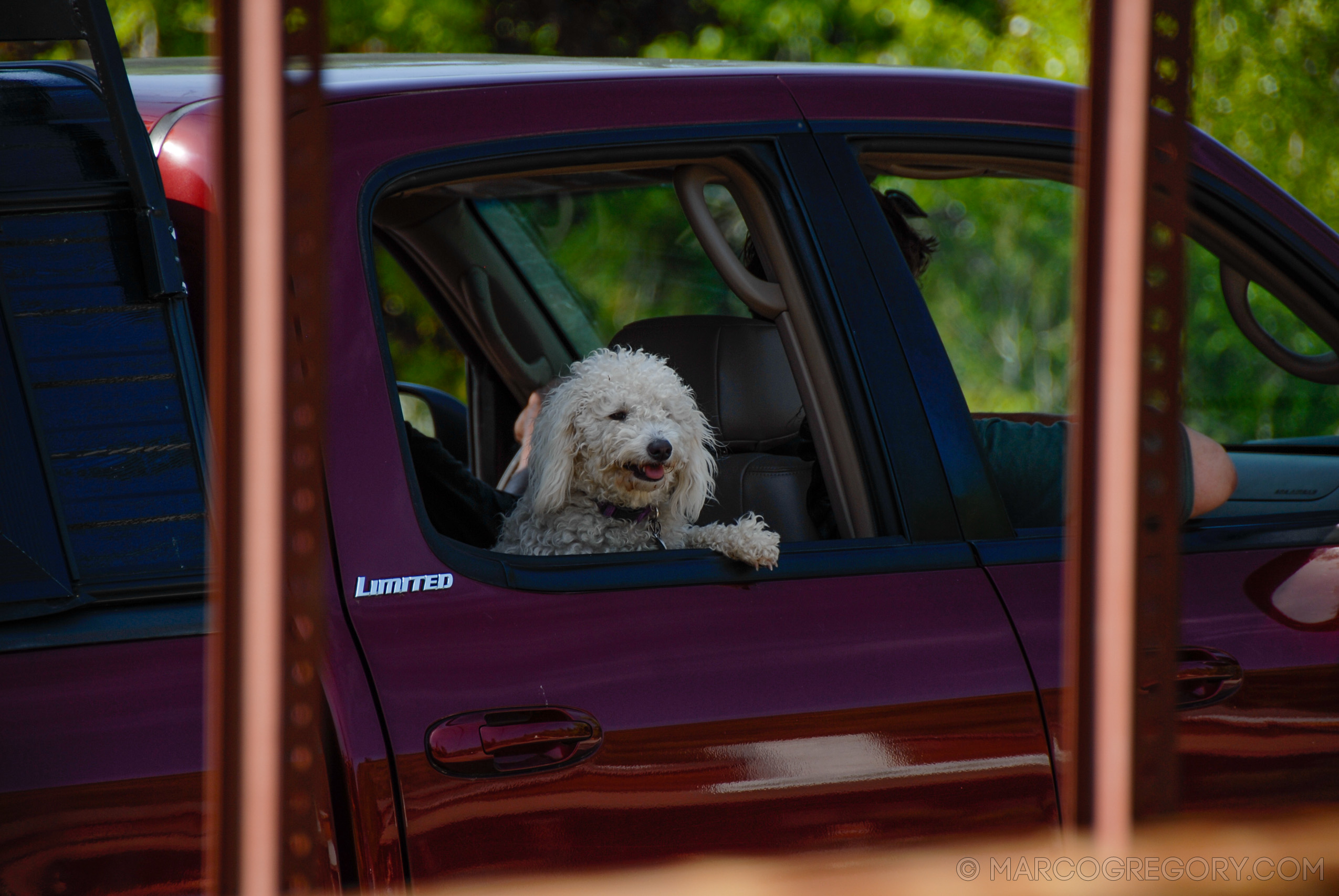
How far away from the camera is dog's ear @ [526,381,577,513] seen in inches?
106

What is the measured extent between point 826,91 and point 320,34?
50.0 inches

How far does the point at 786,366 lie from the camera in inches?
106

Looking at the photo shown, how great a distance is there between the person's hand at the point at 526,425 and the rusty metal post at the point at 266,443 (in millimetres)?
2026

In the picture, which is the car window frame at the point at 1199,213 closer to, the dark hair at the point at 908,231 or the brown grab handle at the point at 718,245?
the brown grab handle at the point at 718,245

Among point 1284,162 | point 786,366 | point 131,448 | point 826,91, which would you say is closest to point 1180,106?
point 826,91

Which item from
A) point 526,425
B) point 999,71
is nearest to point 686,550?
point 526,425

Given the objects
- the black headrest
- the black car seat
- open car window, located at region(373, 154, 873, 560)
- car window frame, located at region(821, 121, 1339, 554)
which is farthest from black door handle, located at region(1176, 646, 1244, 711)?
the black headrest

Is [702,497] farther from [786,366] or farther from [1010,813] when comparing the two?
[1010,813]

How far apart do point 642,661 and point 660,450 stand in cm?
110

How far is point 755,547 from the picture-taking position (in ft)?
6.25

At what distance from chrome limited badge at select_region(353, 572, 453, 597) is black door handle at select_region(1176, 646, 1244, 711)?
3.74 ft

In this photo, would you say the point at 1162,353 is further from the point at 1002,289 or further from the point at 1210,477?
the point at 1002,289

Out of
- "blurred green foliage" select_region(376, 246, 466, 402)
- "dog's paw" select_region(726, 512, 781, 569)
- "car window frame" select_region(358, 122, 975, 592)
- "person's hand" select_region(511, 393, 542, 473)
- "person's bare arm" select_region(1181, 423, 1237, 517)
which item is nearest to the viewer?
"car window frame" select_region(358, 122, 975, 592)

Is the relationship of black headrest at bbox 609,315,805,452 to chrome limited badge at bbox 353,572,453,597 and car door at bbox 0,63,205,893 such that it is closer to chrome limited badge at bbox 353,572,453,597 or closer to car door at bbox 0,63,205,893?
chrome limited badge at bbox 353,572,453,597
